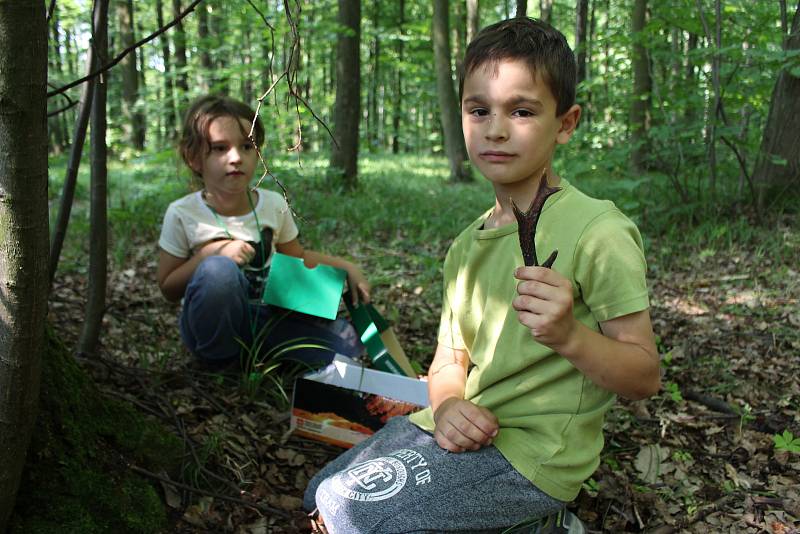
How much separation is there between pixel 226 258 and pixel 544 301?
1927 millimetres

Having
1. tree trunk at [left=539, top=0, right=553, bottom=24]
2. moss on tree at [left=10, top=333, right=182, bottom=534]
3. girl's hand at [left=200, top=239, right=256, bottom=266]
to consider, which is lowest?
moss on tree at [left=10, top=333, right=182, bottom=534]

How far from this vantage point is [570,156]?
252 inches

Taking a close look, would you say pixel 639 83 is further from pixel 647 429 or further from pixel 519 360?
pixel 519 360

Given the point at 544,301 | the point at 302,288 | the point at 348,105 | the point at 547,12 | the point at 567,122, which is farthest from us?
the point at 547,12

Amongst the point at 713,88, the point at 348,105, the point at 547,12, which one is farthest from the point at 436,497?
the point at 547,12

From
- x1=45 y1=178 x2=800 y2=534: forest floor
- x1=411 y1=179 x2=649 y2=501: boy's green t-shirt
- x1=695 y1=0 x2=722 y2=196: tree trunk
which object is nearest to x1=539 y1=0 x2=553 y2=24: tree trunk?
x1=695 y1=0 x2=722 y2=196: tree trunk

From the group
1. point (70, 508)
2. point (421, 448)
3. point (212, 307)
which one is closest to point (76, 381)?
point (70, 508)

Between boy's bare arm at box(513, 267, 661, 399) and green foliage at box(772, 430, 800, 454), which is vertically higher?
boy's bare arm at box(513, 267, 661, 399)

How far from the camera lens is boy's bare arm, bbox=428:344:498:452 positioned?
5.23 ft

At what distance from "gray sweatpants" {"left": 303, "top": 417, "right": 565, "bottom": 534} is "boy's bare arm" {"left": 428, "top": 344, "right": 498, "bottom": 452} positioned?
0.04 metres

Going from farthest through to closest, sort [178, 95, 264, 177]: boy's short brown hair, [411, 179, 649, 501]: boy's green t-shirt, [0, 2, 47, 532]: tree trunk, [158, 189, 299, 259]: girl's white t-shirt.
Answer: [158, 189, 299, 259]: girl's white t-shirt, [178, 95, 264, 177]: boy's short brown hair, [411, 179, 649, 501]: boy's green t-shirt, [0, 2, 47, 532]: tree trunk

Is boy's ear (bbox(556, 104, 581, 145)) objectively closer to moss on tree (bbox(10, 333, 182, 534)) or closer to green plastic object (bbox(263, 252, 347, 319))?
green plastic object (bbox(263, 252, 347, 319))

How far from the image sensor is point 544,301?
1221 millimetres

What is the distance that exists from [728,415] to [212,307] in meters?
2.34
